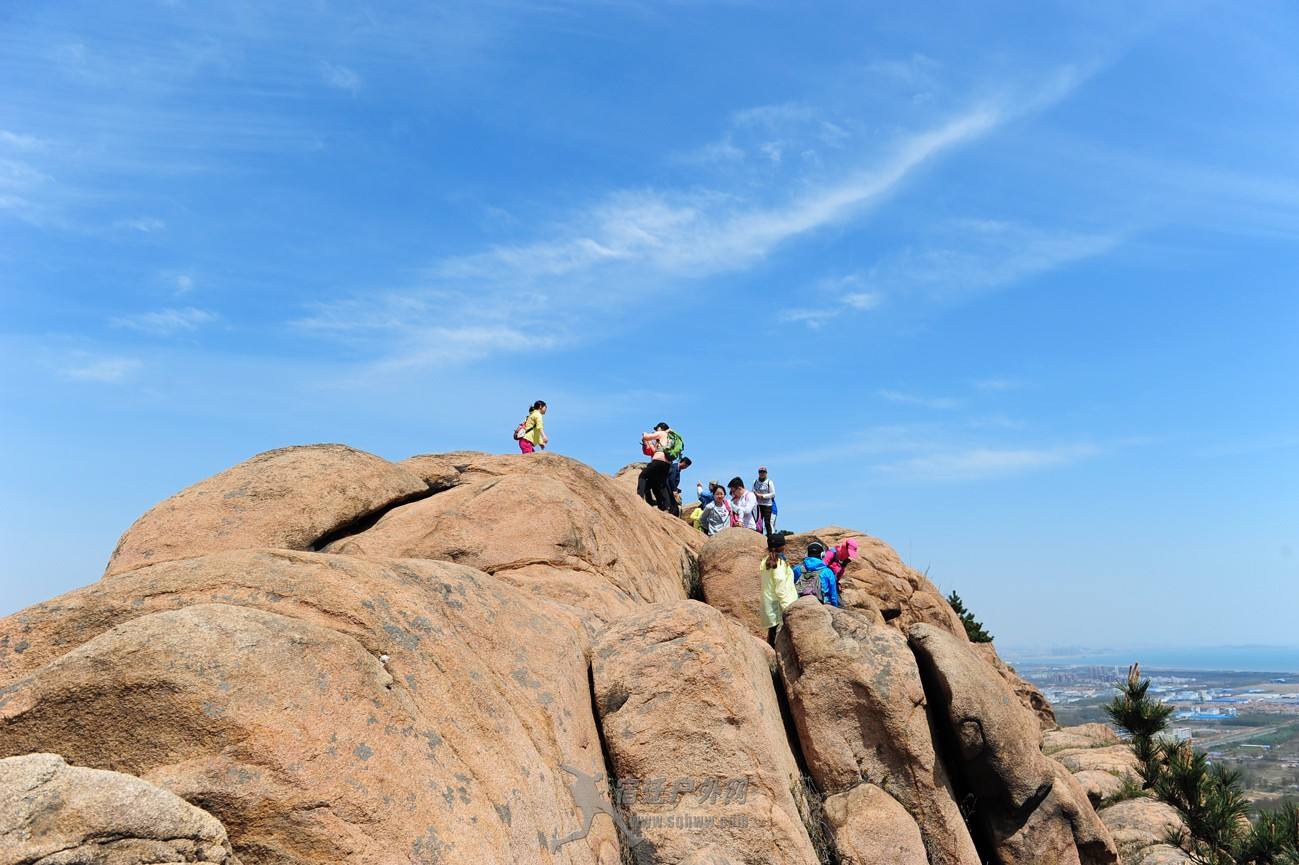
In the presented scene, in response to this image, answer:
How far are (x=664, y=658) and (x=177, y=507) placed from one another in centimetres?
780

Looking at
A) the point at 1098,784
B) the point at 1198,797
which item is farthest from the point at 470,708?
the point at 1098,784

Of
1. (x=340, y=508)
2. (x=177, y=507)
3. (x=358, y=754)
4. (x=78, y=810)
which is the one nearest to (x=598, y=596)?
(x=340, y=508)

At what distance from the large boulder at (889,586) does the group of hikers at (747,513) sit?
1.79 ft

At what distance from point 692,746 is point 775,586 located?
4.82 m

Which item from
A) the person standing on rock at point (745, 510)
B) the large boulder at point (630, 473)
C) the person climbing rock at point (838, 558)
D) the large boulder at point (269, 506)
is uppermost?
the large boulder at point (630, 473)

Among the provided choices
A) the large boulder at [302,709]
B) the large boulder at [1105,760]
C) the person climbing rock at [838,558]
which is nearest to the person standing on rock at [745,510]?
the person climbing rock at [838,558]

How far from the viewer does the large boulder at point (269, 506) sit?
13758 mm

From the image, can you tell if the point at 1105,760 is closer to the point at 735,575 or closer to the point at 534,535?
the point at 735,575

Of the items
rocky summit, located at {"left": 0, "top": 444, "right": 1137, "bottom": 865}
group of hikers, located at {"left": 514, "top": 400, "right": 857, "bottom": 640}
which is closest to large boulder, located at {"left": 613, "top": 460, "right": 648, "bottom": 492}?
group of hikers, located at {"left": 514, "top": 400, "right": 857, "bottom": 640}

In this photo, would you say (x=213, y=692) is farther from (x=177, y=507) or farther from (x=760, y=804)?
(x=177, y=507)

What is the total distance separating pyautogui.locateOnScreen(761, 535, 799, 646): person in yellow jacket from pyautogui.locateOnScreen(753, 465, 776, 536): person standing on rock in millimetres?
13799

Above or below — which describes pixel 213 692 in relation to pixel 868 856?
above

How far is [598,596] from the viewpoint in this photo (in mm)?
14562

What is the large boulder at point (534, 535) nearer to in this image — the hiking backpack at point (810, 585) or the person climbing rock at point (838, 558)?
the hiking backpack at point (810, 585)
